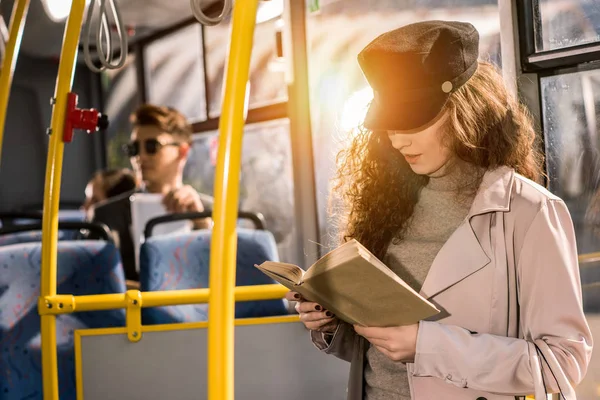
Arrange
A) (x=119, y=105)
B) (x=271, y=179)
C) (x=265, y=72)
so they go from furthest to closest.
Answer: (x=119, y=105) < (x=271, y=179) < (x=265, y=72)

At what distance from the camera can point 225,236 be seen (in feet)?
3.36

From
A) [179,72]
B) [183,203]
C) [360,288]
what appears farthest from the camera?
[179,72]

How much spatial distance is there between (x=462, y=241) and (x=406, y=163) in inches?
11.5

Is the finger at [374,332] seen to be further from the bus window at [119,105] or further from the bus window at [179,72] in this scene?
the bus window at [119,105]

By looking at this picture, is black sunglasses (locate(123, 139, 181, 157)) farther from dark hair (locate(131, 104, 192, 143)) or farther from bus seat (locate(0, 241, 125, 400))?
bus seat (locate(0, 241, 125, 400))

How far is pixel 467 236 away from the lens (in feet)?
4.50

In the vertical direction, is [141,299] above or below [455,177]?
below

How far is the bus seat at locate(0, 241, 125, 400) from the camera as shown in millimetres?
2486

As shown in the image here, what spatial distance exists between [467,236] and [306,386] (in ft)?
3.74

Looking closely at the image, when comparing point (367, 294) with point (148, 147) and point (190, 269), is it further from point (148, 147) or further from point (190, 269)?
point (148, 147)

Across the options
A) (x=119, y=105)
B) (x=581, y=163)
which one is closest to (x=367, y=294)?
(x=581, y=163)

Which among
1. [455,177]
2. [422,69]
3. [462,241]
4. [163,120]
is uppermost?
[163,120]

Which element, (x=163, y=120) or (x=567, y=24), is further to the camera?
(x=163, y=120)

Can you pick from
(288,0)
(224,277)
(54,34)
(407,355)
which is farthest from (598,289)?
(54,34)
